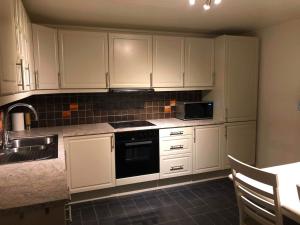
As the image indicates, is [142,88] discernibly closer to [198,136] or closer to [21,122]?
[198,136]

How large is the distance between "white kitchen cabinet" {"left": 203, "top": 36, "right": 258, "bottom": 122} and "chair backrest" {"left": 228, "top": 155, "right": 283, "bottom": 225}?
190 centimetres

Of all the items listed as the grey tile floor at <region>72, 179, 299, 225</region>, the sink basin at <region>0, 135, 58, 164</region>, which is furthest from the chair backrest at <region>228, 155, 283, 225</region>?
the sink basin at <region>0, 135, 58, 164</region>

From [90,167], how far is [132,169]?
52cm

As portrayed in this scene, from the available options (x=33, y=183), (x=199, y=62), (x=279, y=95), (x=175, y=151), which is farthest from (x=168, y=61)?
(x=33, y=183)

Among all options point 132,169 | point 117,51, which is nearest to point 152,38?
point 117,51

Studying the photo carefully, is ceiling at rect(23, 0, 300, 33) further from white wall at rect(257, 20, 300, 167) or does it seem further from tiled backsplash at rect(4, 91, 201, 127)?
tiled backsplash at rect(4, 91, 201, 127)

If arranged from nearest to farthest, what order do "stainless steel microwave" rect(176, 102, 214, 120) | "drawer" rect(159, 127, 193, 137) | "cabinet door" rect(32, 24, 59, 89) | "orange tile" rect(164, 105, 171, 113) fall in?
"cabinet door" rect(32, 24, 59, 89), "drawer" rect(159, 127, 193, 137), "stainless steel microwave" rect(176, 102, 214, 120), "orange tile" rect(164, 105, 171, 113)

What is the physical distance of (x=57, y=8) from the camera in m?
2.37

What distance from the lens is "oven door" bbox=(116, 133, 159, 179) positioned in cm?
293

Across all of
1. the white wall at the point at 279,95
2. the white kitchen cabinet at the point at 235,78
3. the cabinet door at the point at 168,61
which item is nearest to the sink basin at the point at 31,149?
the cabinet door at the point at 168,61

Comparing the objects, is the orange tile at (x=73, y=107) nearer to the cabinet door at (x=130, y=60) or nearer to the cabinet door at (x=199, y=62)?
the cabinet door at (x=130, y=60)

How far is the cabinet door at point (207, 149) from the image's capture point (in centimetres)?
328

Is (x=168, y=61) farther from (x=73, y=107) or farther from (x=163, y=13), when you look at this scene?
(x=73, y=107)

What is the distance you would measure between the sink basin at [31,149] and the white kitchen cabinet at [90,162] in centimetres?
26
